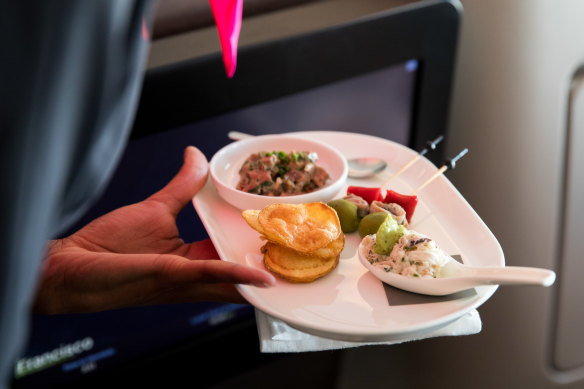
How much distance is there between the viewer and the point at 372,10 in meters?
1.49

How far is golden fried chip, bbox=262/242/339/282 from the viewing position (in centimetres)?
98

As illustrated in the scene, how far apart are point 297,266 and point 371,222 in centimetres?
18

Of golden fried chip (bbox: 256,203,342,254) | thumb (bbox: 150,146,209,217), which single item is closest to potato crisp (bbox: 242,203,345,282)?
golden fried chip (bbox: 256,203,342,254)

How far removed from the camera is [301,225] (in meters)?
1.02

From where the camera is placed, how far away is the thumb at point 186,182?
1254 millimetres

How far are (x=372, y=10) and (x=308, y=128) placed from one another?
1.12 ft

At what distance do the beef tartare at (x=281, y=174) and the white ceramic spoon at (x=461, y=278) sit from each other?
28 cm

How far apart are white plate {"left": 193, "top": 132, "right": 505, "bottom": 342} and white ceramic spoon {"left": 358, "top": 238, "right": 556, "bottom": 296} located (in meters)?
0.02

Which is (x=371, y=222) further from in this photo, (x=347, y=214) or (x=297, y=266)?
(x=297, y=266)

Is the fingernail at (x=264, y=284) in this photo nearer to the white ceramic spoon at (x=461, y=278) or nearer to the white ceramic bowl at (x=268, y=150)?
the white ceramic spoon at (x=461, y=278)

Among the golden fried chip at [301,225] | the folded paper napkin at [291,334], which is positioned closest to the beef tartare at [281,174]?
the golden fried chip at [301,225]

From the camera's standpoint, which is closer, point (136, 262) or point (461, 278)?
point (461, 278)

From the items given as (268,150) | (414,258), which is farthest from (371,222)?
A: (268,150)

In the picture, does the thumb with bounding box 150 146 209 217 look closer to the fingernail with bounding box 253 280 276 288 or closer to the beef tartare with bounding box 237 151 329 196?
the beef tartare with bounding box 237 151 329 196
